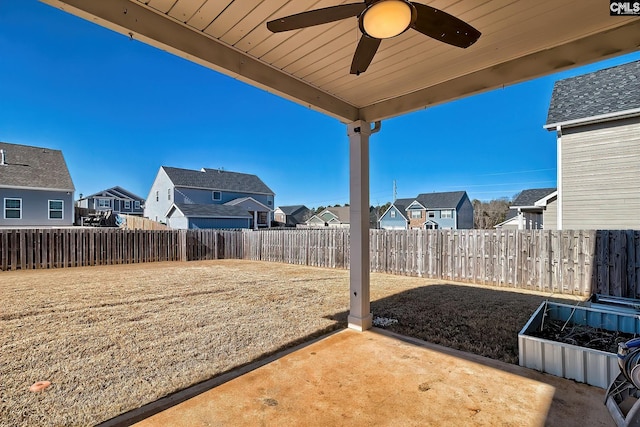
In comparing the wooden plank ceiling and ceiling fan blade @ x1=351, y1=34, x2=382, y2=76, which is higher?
the wooden plank ceiling

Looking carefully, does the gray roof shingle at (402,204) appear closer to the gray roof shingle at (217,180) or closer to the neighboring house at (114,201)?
the gray roof shingle at (217,180)

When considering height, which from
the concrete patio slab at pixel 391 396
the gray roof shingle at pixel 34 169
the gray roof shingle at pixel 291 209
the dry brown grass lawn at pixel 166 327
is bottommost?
the dry brown grass lawn at pixel 166 327

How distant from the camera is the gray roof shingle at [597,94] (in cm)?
716

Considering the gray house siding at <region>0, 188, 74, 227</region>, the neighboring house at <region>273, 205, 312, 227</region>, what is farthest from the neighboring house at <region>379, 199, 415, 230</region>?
the gray house siding at <region>0, 188, 74, 227</region>

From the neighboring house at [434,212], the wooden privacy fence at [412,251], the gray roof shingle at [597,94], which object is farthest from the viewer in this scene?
the neighboring house at [434,212]

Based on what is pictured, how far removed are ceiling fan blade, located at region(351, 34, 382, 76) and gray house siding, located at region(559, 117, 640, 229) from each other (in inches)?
332

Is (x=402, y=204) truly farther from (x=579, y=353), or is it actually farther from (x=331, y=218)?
(x=579, y=353)

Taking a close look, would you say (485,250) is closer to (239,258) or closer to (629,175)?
(629,175)

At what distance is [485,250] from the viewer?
22.3ft

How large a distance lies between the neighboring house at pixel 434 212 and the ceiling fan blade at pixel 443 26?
25241 millimetres

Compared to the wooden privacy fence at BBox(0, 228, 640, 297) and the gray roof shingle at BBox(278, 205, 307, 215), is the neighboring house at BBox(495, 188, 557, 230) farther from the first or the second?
the gray roof shingle at BBox(278, 205, 307, 215)

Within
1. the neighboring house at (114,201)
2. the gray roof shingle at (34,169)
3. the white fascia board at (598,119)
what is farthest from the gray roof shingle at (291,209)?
the white fascia board at (598,119)

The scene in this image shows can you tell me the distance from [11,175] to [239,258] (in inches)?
454

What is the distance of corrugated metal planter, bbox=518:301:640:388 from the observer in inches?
89.3
